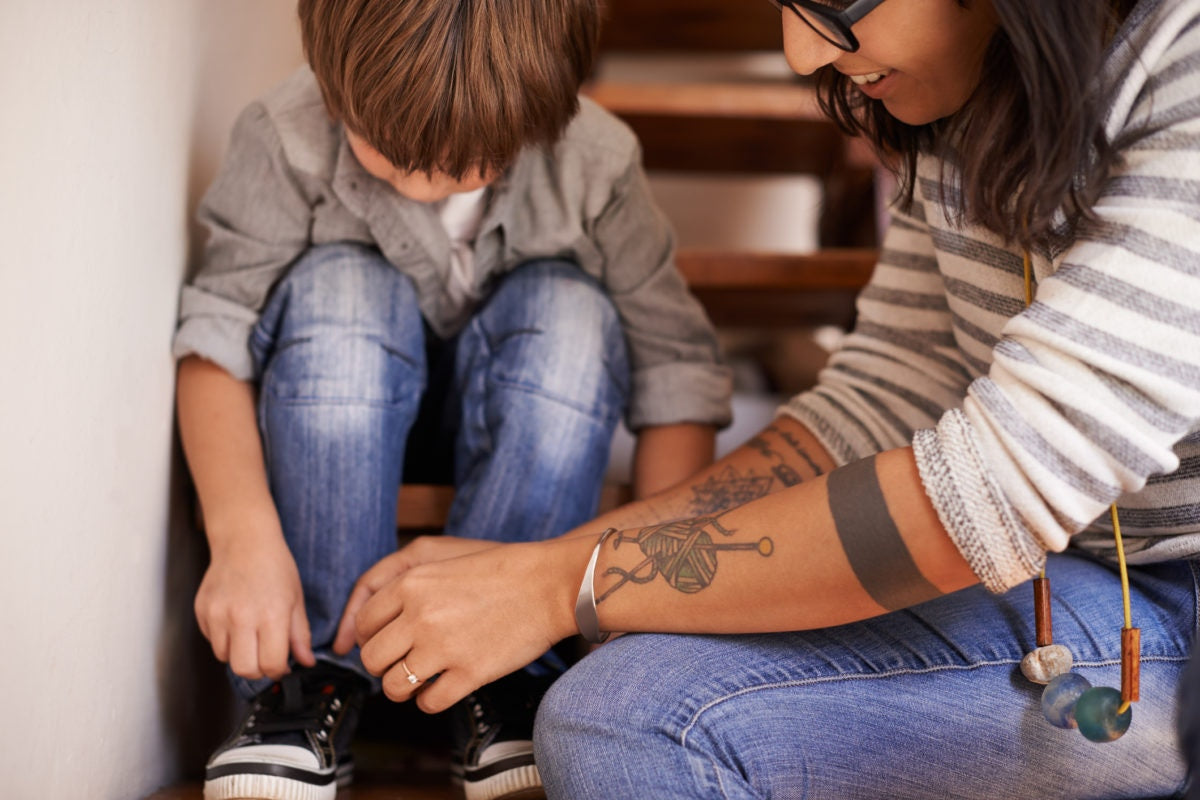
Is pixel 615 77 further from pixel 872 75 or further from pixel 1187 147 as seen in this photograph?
pixel 1187 147

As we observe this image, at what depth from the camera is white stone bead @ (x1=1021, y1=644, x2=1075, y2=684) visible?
2.28ft

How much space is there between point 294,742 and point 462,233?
479mm

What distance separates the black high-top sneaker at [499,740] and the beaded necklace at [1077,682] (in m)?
0.36

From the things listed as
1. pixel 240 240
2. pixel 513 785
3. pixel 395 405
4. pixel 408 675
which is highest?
pixel 240 240

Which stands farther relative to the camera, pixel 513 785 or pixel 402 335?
pixel 402 335

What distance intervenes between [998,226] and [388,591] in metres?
0.49

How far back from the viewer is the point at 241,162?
0.92 m

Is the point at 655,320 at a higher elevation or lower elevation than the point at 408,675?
higher

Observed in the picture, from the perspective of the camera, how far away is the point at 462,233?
3.32 feet

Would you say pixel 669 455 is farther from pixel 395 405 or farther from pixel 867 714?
pixel 867 714

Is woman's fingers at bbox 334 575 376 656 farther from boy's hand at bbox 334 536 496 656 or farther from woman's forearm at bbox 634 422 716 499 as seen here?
woman's forearm at bbox 634 422 716 499

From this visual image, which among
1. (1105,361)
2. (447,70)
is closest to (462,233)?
(447,70)

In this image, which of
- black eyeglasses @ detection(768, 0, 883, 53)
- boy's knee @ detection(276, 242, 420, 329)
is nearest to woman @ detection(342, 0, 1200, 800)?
black eyeglasses @ detection(768, 0, 883, 53)

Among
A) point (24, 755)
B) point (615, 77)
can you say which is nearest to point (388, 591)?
point (24, 755)
